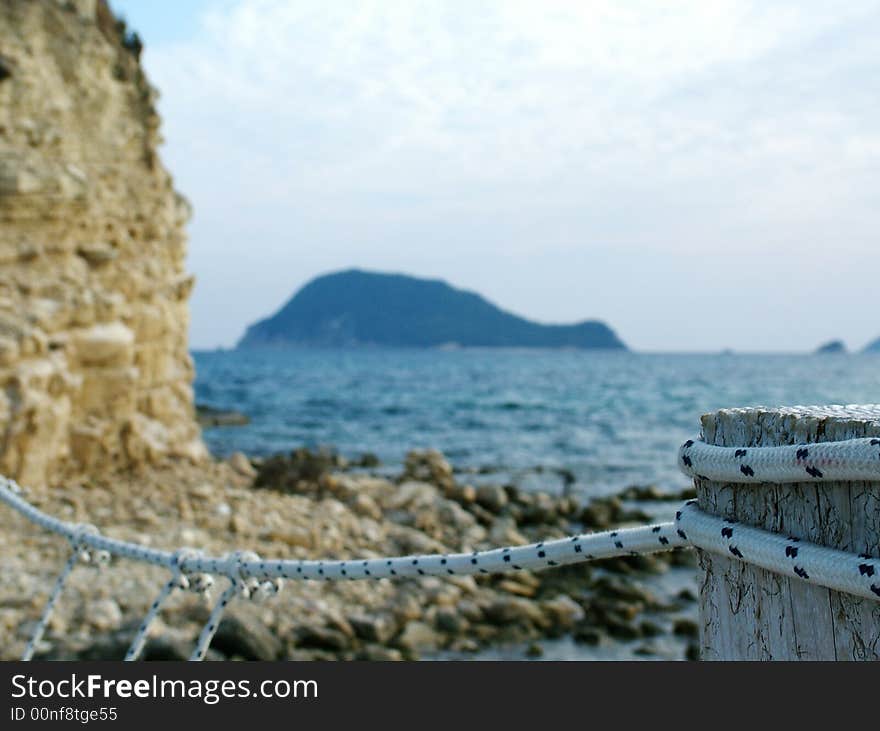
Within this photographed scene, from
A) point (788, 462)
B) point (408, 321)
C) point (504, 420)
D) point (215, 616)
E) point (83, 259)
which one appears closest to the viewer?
point (788, 462)

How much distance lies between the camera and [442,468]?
15867 millimetres

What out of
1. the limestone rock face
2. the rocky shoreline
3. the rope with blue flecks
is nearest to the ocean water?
the rocky shoreline

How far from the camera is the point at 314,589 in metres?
7.80

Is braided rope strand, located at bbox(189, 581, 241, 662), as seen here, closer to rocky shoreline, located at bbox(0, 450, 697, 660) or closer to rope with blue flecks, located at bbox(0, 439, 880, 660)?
rope with blue flecks, located at bbox(0, 439, 880, 660)

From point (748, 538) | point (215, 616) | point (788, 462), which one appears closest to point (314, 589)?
point (215, 616)

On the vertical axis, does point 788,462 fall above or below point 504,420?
above

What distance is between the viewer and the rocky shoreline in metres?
6.44

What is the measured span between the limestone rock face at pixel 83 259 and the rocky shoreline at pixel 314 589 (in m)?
0.62

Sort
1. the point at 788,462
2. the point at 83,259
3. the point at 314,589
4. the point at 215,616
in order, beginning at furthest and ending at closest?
the point at 83,259
the point at 314,589
the point at 215,616
the point at 788,462

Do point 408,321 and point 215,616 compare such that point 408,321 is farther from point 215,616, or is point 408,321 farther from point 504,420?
point 215,616

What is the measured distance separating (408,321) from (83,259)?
144025 millimetres

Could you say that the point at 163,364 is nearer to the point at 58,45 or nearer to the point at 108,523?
the point at 108,523

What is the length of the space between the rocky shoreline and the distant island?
138 m

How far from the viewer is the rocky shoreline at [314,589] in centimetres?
644
